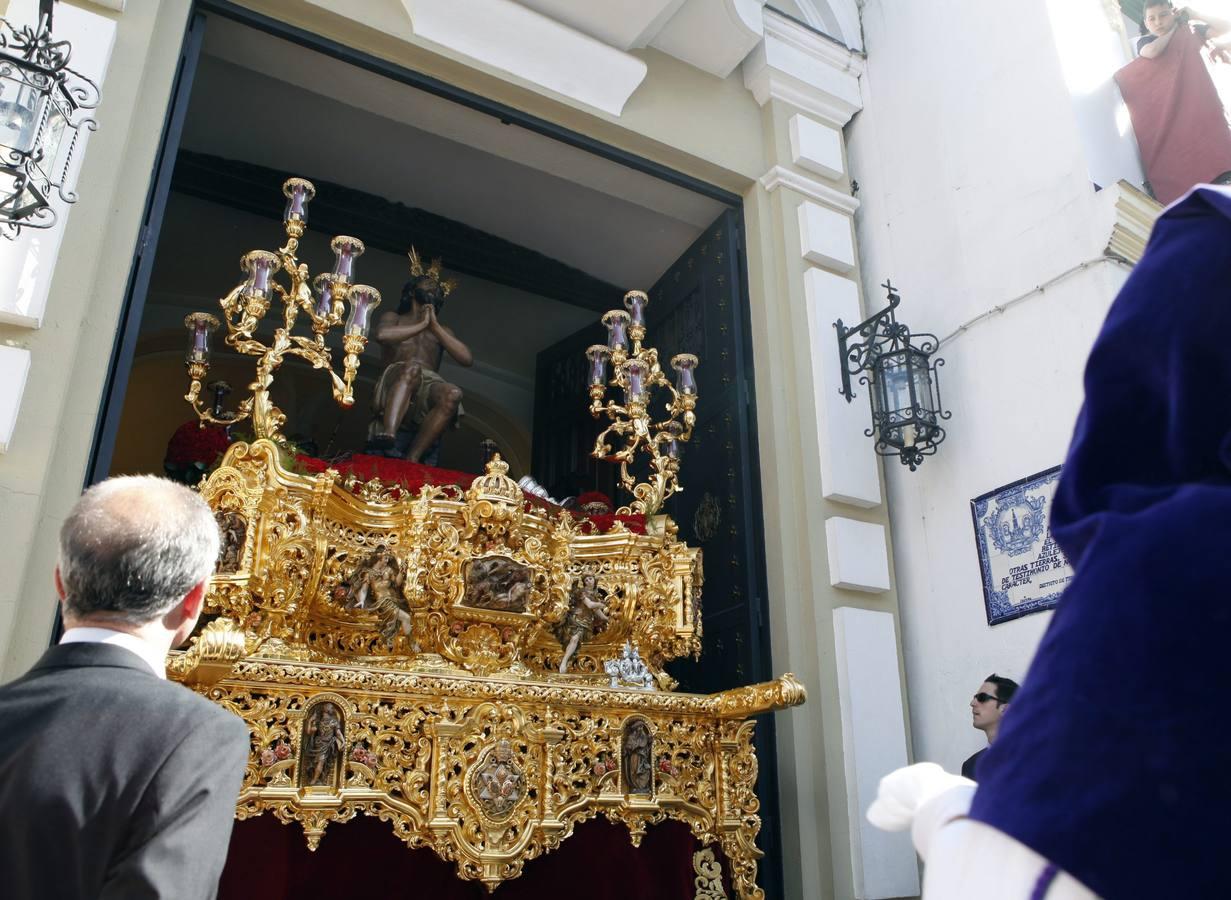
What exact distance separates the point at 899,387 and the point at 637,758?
200 cm

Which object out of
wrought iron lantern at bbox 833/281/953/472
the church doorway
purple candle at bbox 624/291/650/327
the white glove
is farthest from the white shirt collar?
wrought iron lantern at bbox 833/281/953/472

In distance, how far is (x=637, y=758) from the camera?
129 inches

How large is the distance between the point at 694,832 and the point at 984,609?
58.6 inches

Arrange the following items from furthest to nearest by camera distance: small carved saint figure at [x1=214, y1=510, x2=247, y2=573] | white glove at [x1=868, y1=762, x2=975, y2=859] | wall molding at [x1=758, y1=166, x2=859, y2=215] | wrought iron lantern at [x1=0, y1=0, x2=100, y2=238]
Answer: wall molding at [x1=758, y1=166, x2=859, y2=215] < small carved saint figure at [x1=214, y1=510, x2=247, y2=573] < wrought iron lantern at [x1=0, y1=0, x2=100, y2=238] < white glove at [x1=868, y1=762, x2=975, y2=859]

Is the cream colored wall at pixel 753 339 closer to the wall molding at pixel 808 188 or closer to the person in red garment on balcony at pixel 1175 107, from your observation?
the wall molding at pixel 808 188

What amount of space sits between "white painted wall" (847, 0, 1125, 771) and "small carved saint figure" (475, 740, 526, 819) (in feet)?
6.02

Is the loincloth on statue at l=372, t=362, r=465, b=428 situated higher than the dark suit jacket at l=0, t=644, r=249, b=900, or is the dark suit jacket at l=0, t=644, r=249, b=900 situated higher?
the loincloth on statue at l=372, t=362, r=465, b=428

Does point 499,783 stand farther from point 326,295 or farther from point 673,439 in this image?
point 326,295

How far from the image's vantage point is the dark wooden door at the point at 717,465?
13.7ft

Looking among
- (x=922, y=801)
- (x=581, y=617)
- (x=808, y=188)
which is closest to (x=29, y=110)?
(x=581, y=617)

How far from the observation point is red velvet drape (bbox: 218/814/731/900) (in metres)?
3.32

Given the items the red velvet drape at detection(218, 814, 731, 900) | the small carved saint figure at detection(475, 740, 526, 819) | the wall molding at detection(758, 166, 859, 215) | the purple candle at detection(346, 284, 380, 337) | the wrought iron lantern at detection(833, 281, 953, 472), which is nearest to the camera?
the small carved saint figure at detection(475, 740, 526, 819)

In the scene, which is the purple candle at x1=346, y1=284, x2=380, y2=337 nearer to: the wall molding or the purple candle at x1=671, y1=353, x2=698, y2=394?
the purple candle at x1=671, y1=353, x2=698, y2=394

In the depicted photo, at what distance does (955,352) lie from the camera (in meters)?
4.40
